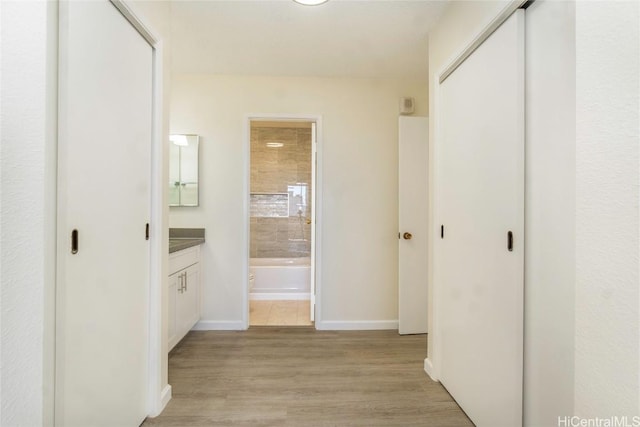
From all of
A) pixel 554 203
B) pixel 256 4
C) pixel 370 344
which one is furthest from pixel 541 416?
pixel 256 4

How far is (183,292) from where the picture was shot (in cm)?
Result: 250

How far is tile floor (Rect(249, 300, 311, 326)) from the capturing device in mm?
3176

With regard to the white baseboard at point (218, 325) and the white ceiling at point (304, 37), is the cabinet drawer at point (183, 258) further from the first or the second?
the white ceiling at point (304, 37)

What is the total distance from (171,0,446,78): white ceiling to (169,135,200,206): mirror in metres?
0.65

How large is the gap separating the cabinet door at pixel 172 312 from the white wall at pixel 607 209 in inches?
90.9

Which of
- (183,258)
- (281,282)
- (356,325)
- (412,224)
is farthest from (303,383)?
(281,282)

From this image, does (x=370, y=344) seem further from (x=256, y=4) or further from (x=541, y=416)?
(x=256, y=4)

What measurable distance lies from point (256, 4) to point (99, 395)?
218cm

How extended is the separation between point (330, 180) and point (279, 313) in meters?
1.64

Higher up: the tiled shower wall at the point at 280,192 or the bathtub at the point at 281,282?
the tiled shower wall at the point at 280,192

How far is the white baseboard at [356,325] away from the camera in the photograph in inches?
116

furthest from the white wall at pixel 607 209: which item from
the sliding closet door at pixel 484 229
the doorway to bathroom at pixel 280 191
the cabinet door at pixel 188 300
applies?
the doorway to bathroom at pixel 280 191

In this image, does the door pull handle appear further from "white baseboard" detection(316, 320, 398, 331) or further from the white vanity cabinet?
"white baseboard" detection(316, 320, 398, 331)

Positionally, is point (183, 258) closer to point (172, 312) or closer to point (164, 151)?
point (172, 312)
